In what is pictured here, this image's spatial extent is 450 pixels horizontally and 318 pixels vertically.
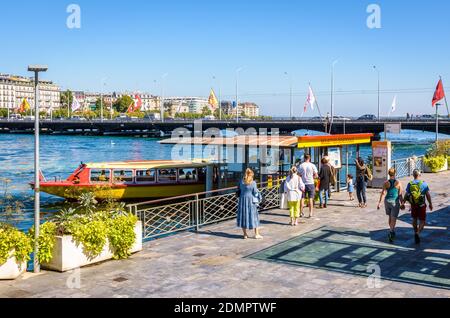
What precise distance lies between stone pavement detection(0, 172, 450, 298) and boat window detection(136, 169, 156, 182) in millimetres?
15326

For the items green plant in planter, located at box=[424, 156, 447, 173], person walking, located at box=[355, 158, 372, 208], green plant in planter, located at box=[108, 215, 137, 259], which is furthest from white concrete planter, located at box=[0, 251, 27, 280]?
green plant in planter, located at box=[424, 156, 447, 173]

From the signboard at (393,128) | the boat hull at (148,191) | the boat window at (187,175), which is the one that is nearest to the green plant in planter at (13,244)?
the boat hull at (148,191)

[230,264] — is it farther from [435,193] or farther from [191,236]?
[435,193]

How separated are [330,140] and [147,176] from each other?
1355cm

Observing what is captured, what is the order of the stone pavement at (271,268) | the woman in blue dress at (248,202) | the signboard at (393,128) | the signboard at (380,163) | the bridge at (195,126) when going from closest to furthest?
the stone pavement at (271,268), the woman in blue dress at (248,202), the signboard at (380,163), the signboard at (393,128), the bridge at (195,126)

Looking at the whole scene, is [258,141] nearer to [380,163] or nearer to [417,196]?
[417,196]

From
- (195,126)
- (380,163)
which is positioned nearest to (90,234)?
(380,163)

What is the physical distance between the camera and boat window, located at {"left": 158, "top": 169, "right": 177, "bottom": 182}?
2903 cm

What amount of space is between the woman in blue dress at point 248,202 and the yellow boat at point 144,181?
16.0 meters

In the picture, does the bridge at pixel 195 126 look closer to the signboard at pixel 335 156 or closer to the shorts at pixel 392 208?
the signboard at pixel 335 156

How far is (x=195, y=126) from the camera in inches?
4296

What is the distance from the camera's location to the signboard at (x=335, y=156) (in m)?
19.5
